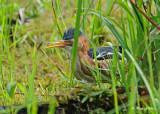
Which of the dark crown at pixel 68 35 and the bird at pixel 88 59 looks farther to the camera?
the dark crown at pixel 68 35

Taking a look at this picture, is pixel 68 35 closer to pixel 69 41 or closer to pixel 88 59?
pixel 69 41

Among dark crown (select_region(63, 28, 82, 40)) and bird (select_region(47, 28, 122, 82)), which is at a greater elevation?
dark crown (select_region(63, 28, 82, 40))

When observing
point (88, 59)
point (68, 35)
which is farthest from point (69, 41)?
point (88, 59)

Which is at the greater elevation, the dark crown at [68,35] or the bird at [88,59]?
the dark crown at [68,35]

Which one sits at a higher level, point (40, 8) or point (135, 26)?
point (40, 8)

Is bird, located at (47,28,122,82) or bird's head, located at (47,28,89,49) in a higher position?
bird's head, located at (47,28,89,49)

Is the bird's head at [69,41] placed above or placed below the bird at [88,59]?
above

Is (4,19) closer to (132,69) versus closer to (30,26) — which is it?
(132,69)

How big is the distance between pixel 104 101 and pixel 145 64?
0.91 feet

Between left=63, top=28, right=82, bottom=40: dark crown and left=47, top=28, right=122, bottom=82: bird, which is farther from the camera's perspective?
left=63, top=28, right=82, bottom=40: dark crown

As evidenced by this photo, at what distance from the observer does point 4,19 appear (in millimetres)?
3684

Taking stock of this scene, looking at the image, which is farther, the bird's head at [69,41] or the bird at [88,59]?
the bird's head at [69,41]

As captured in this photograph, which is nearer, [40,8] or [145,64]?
[145,64]

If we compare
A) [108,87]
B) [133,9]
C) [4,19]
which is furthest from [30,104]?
[4,19]
